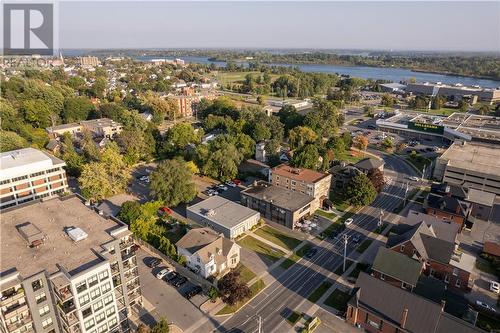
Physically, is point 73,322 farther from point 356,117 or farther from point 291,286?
point 356,117

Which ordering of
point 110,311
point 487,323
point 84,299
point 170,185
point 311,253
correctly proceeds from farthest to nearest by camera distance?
point 170,185
point 311,253
point 487,323
point 110,311
point 84,299

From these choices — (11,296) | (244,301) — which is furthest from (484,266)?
(11,296)

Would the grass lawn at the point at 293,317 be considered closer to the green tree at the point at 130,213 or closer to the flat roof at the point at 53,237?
the flat roof at the point at 53,237

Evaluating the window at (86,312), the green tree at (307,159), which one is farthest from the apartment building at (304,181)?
the window at (86,312)

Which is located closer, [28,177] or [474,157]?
[28,177]

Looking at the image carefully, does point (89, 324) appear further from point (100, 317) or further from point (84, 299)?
point (84, 299)

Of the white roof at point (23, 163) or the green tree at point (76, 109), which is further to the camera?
the green tree at point (76, 109)

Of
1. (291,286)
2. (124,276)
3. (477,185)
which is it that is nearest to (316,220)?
(291,286)
